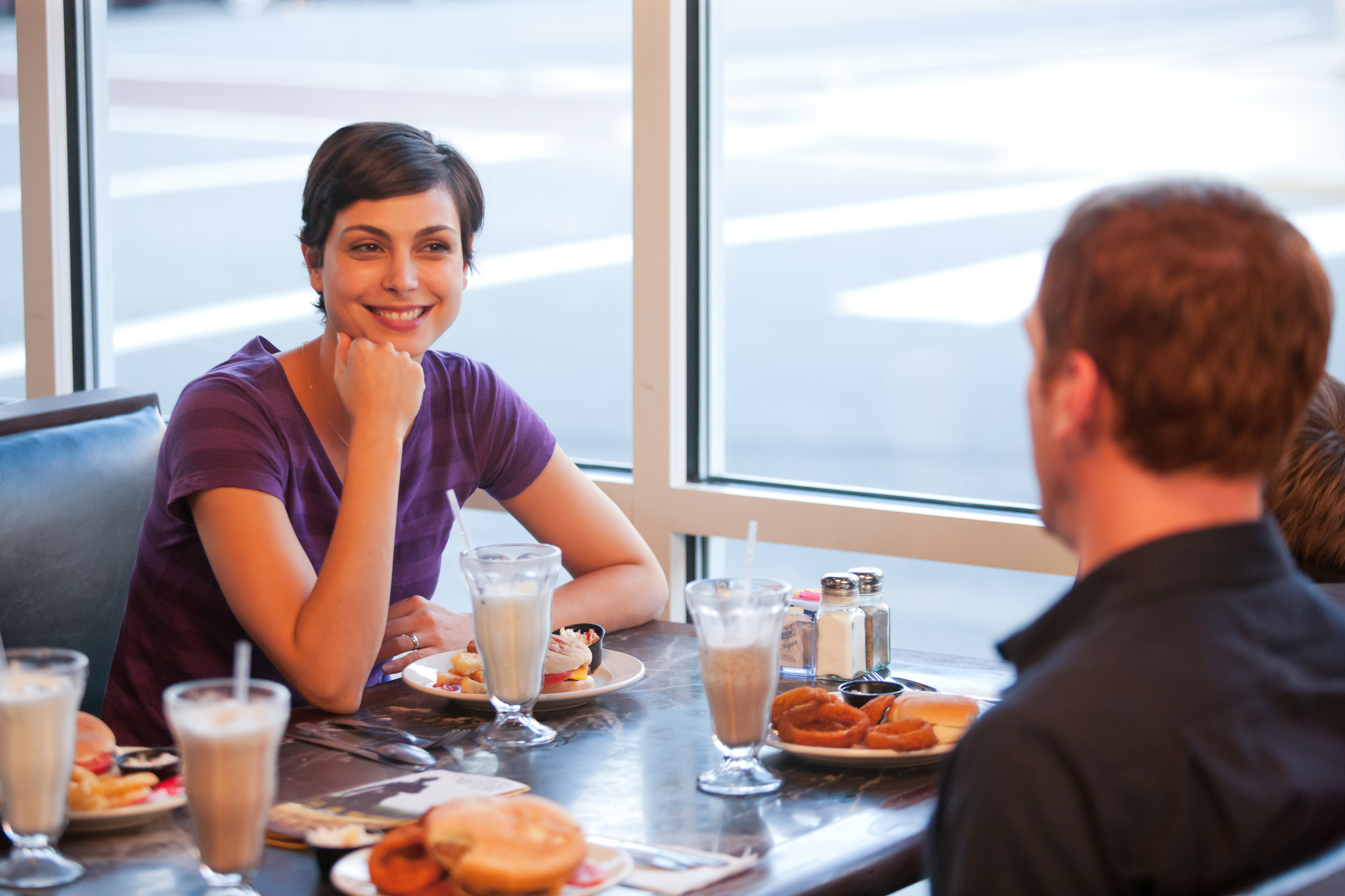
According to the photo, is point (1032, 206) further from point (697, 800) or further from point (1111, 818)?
point (1111, 818)

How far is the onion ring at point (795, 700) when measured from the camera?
138 cm

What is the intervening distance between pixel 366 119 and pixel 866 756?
2.32 m

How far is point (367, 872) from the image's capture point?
1027 mm

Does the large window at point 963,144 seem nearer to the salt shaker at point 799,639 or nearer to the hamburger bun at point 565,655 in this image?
the salt shaker at point 799,639

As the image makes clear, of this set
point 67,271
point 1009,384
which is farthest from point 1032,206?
point 67,271

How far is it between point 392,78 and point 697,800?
2455 millimetres

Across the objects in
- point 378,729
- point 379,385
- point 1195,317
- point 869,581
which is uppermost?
point 1195,317

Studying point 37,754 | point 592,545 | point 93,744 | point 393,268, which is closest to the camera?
point 37,754

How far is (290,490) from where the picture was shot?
1819mm

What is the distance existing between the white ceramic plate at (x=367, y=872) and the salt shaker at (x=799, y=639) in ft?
2.08

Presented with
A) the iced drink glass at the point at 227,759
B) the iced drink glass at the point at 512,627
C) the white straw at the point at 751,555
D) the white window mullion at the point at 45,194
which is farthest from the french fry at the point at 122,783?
the white window mullion at the point at 45,194

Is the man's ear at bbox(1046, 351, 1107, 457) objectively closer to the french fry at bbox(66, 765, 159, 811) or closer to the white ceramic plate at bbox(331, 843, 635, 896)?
the white ceramic plate at bbox(331, 843, 635, 896)

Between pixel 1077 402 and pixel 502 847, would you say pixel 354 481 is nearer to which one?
pixel 502 847

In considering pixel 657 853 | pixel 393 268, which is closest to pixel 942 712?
pixel 657 853
